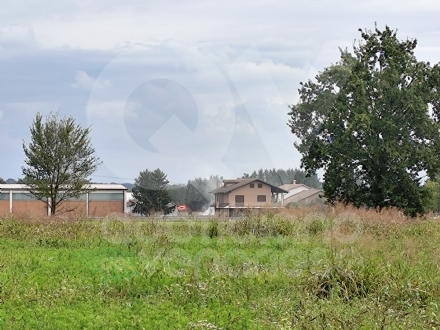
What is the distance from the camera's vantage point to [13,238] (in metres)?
15.2

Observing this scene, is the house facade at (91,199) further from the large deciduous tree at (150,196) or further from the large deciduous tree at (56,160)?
the large deciduous tree at (56,160)

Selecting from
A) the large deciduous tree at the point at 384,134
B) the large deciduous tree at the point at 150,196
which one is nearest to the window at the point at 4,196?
the large deciduous tree at the point at 150,196

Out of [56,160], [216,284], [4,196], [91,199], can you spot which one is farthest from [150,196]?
[216,284]

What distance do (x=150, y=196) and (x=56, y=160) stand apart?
18919 millimetres

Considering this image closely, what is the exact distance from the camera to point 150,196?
155ft

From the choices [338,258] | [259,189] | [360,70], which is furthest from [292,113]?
[338,258]

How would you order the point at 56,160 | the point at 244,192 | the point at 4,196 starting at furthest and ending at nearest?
the point at 4,196
the point at 244,192
the point at 56,160

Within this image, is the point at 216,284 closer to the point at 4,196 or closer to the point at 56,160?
the point at 56,160

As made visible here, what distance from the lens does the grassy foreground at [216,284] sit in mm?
6887

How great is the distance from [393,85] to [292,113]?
14.2m

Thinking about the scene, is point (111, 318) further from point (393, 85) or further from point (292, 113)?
point (292, 113)

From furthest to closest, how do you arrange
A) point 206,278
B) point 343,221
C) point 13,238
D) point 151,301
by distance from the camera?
point 343,221
point 13,238
point 206,278
point 151,301

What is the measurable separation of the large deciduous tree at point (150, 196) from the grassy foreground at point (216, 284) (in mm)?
31641

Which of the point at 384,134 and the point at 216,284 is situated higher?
the point at 384,134
